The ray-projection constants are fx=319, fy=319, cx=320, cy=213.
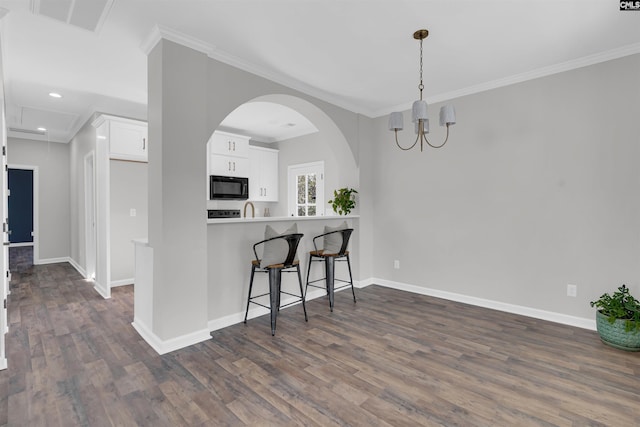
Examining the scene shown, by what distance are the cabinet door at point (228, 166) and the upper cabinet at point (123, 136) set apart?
3.98ft

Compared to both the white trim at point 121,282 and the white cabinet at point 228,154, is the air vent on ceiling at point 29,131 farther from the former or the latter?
the white trim at point 121,282

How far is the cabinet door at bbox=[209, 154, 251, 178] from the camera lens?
565 cm

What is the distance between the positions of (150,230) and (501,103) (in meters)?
3.92

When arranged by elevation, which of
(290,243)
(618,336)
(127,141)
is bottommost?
(618,336)

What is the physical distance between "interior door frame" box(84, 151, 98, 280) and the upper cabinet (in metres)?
0.79

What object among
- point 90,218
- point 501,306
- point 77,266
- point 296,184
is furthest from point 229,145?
point 501,306

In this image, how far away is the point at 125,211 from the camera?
4.77 meters

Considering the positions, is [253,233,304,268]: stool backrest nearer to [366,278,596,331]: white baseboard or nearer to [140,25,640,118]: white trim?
[140,25,640,118]: white trim

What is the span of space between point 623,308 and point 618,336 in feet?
0.81

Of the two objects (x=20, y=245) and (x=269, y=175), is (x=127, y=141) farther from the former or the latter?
(x=20, y=245)

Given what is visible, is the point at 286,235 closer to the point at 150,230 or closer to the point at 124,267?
the point at 150,230

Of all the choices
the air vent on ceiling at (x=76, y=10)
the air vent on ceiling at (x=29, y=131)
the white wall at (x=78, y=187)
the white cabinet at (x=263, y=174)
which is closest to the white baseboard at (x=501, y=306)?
the white cabinet at (x=263, y=174)

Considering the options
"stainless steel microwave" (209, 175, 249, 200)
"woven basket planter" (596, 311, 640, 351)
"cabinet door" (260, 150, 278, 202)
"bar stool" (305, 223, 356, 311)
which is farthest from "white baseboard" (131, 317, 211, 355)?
"cabinet door" (260, 150, 278, 202)

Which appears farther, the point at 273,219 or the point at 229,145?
the point at 229,145
